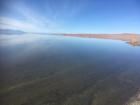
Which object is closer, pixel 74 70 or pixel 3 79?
pixel 3 79

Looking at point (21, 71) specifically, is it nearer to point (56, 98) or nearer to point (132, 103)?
point (56, 98)

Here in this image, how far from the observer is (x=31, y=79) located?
3.99 m

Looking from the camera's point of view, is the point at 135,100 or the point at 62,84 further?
the point at 62,84

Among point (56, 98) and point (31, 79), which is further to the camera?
point (31, 79)

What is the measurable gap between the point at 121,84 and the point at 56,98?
184 centimetres

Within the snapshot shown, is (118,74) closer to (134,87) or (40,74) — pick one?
(134,87)

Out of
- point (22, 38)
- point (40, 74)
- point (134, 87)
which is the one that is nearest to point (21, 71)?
point (40, 74)

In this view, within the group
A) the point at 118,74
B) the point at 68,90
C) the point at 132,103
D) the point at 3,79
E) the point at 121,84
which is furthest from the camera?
the point at 118,74

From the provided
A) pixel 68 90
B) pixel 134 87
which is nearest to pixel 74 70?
pixel 68 90

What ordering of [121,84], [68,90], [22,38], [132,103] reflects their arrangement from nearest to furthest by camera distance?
1. [132,103]
2. [68,90]
3. [121,84]
4. [22,38]

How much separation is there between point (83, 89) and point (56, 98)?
0.78 m

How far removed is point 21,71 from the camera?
4.41m

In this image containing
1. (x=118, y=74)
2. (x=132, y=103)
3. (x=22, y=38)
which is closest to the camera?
(x=132, y=103)

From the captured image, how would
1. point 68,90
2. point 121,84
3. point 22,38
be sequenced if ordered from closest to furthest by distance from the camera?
point 68,90, point 121,84, point 22,38
